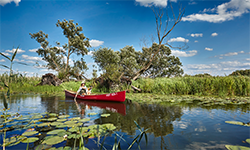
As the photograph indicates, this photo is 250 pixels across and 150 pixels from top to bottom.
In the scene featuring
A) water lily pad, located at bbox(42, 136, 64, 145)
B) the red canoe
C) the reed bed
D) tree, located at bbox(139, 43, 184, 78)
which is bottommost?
water lily pad, located at bbox(42, 136, 64, 145)

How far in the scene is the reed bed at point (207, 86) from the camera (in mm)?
9609

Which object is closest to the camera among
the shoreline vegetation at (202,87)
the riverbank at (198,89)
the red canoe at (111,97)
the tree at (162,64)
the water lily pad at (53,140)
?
the water lily pad at (53,140)

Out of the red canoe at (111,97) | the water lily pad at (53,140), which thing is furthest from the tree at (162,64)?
the water lily pad at (53,140)

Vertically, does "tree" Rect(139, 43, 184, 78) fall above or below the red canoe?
above

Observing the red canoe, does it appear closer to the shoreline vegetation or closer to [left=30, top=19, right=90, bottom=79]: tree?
the shoreline vegetation

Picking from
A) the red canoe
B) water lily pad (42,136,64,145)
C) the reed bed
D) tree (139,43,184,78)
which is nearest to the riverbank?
the reed bed

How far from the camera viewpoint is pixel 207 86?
10398mm

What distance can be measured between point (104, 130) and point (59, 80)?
704 inches

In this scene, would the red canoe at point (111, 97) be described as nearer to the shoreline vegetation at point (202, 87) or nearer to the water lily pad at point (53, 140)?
the shoreline vegetation at point (202, 87)

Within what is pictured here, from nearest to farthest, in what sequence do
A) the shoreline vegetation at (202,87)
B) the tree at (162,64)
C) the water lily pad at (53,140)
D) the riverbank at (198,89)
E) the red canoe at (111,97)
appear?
the water lily pad at (53,140) < the red canoe at (111,97) < the riverbank at (198,89) < the shoreline vegetation at (202,87) < the tree at (162,64)

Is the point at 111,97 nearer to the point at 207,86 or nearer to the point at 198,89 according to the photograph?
the point at 198,89

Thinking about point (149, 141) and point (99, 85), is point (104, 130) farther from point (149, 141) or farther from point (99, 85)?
point (99, 85)

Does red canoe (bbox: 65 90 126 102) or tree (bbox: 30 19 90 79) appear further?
tree (bbox: 30 19 90 79)

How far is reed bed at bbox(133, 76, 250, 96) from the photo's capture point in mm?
9609
